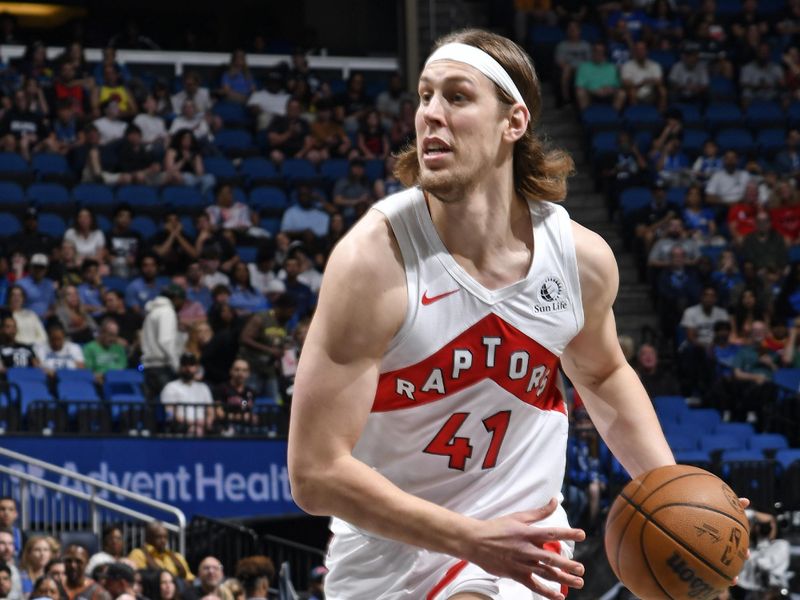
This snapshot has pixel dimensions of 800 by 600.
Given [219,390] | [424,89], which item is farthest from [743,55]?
[424,89]

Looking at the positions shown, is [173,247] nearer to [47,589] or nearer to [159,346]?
[159,346]

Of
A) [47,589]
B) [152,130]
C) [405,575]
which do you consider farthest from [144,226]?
[405,575]

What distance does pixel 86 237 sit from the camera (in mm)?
15109

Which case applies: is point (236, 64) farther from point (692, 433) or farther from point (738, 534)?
point (738, 534)

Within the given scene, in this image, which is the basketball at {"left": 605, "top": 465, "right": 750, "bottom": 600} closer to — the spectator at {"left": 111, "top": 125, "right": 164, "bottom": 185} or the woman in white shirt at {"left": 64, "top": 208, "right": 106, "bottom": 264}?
the woman in white shirt at {"left": 64, "top": 208, "right": 106, "bottom": 264}

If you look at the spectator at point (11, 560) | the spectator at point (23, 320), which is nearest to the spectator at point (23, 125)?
the spectator at point (23, 320)

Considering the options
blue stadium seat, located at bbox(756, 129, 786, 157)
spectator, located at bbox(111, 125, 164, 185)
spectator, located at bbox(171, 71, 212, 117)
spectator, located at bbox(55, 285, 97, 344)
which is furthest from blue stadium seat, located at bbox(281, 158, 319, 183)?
blue stadium seat, located at bbox(756, 129, 786, 157)

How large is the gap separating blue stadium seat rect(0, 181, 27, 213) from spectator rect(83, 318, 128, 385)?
8.71ft

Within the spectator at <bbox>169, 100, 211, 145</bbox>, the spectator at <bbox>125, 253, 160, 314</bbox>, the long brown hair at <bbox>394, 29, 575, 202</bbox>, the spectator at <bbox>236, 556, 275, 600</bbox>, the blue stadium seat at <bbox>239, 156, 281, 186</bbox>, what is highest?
the spectator at <bbox>169, 100, 211, 145</bbox>

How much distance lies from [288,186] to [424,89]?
1384 centimetres

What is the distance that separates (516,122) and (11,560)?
7598 millimetres

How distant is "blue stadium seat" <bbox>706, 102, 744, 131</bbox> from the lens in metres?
19.7

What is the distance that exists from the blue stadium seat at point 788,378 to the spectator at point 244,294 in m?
5.35

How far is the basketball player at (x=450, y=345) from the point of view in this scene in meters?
3.87
